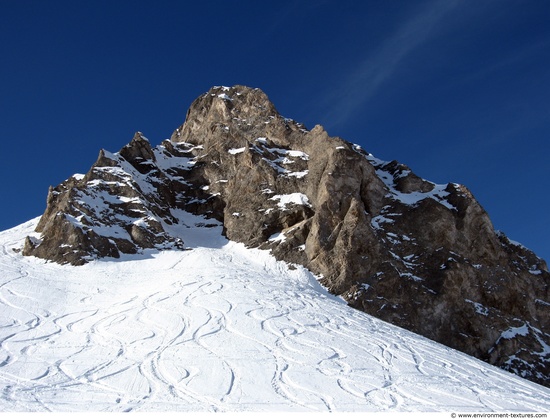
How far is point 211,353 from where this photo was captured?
1781cm

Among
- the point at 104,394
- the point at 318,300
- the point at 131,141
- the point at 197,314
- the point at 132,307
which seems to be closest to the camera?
the point at 104,394

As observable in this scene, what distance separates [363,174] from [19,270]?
26258 millimetres

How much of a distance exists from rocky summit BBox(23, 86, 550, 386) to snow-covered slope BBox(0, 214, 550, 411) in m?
5.63

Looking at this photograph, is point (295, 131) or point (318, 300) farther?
point (295, 131)

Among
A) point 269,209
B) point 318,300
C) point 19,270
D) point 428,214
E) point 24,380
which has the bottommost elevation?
point 24,380

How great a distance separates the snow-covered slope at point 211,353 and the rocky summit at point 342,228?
222 inches

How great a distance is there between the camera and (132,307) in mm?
24469

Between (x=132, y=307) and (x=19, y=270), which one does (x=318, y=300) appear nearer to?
(x=132, y=307)

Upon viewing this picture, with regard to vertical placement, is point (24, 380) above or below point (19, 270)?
below

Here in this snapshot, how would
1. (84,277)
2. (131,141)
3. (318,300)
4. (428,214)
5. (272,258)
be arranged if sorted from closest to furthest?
1. (318,300)
2. (84,277)
3. (272,258)
4. (428,214)
5. (131,141)

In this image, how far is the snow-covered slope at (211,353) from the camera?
14.2 meters

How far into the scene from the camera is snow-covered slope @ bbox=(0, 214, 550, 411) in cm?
1420

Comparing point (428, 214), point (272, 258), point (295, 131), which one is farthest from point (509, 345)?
point (295, 131)

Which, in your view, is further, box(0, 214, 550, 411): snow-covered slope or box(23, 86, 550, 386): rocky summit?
box(23, 86, 550, 386): rocky summit
